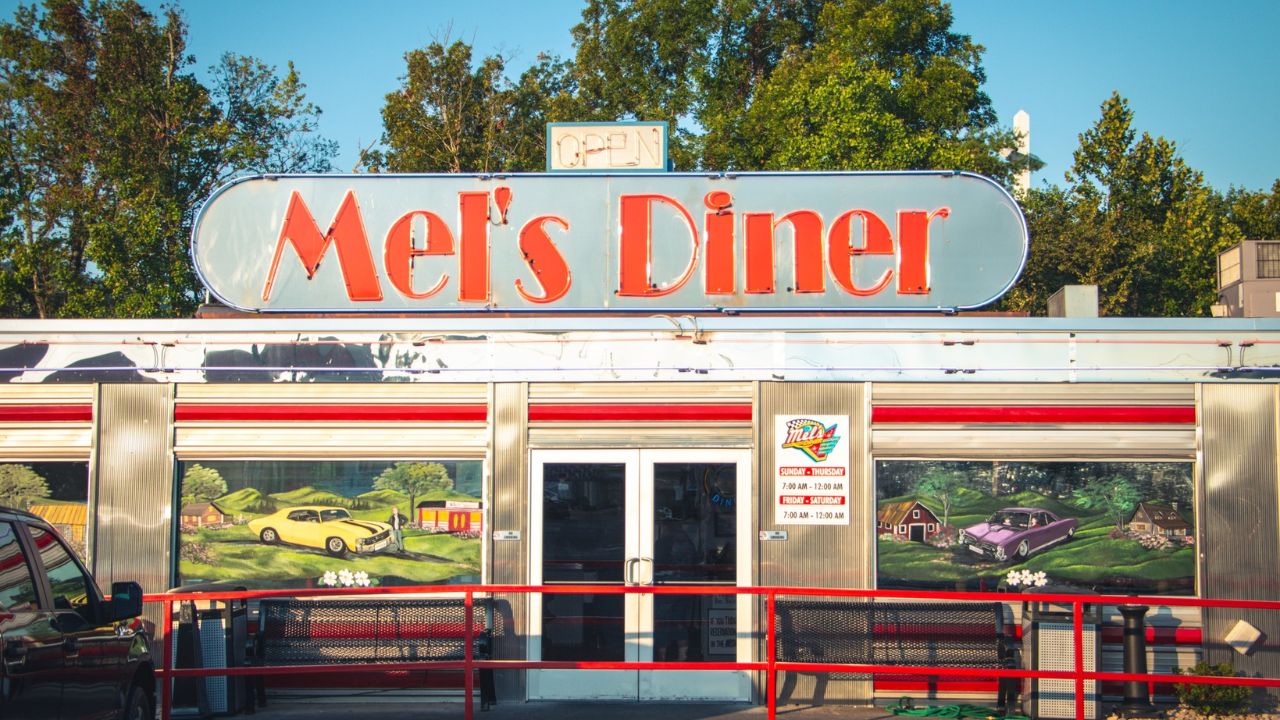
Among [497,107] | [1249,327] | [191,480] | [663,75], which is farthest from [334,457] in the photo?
[663,75]

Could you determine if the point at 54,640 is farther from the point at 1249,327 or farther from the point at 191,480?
the point at 1249,327

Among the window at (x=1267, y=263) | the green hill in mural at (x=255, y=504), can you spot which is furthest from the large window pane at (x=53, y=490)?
the window at (x=1267, y=263)

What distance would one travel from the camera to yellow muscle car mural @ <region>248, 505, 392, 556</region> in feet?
35.2

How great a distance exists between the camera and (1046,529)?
10578 mm

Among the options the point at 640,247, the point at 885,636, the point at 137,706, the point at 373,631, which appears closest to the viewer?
the point at 137,706

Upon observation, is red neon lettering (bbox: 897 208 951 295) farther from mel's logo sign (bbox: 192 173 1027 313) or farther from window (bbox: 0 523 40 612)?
window (bbox: 0 523 40 612)

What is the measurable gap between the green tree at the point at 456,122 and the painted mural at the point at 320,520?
88.3 feet

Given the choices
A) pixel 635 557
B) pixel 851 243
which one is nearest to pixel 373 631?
pixel 635 557

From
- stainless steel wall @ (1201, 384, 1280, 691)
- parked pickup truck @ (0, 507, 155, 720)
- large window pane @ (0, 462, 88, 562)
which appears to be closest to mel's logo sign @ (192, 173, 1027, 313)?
large window pane @ (0, 462, 88, 562)

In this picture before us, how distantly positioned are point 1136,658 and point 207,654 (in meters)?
7.59

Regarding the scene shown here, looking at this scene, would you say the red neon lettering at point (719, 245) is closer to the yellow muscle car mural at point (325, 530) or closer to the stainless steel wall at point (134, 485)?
the yellow muscle car mural at point (325, 530)

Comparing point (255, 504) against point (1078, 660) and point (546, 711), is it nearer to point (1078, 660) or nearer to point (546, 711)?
point (546, 711)

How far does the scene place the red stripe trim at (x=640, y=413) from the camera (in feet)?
34.9

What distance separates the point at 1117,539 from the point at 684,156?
101ft
